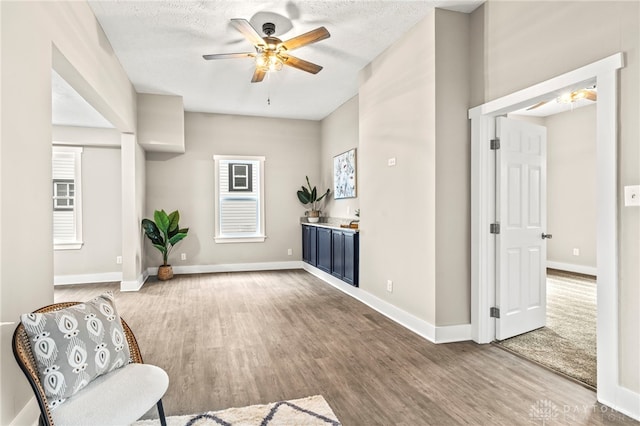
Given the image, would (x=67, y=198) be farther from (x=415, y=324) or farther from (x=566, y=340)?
(x=566, y=340)

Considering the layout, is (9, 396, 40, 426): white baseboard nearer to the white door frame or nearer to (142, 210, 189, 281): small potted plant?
the white door frame

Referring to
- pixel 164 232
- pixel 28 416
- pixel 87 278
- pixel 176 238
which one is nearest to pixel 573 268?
pixel 176 238

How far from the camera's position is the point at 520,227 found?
3.44 meters

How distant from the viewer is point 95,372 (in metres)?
1.71

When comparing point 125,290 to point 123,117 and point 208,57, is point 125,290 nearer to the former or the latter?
point 123,117

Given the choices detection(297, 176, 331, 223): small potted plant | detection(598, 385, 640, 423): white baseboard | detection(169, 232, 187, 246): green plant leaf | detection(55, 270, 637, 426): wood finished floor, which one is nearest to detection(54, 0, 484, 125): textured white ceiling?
detection(297, 176, 331, 223): small potted plant

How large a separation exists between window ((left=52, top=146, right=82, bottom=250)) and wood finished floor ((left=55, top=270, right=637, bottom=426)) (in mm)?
2818

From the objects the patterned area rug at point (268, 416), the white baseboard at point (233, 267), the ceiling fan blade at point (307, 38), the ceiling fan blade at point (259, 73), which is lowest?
the patterned area rug at point (268, 416)

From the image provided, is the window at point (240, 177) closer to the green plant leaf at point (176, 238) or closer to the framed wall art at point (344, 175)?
the green plant leaf at point (176, 238)

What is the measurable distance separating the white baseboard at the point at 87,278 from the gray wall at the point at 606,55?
22.0ft

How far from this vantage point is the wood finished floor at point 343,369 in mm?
2223

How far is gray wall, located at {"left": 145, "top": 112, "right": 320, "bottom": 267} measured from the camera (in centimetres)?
691

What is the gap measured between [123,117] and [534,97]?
4567mm

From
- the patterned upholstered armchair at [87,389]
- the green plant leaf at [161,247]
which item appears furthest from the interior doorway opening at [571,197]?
the green plant leaf at [161,247]
